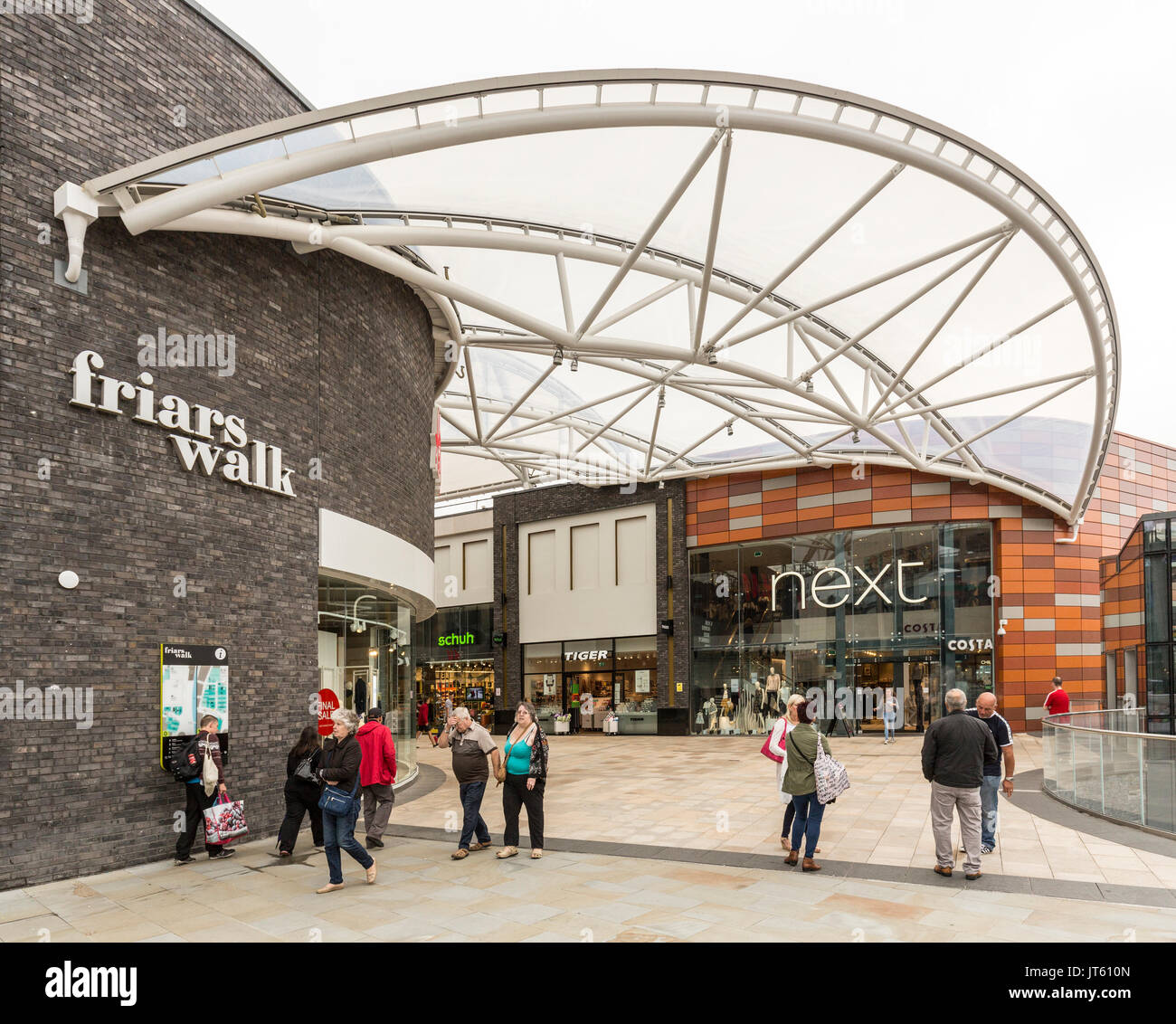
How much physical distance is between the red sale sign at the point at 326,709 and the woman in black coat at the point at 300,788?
3.09 metres

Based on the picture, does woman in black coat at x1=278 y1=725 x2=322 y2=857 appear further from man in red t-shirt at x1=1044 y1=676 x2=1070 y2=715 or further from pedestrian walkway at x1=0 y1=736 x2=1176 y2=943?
man in red t-shirt at x1=1044 y1=676 x2=1070 y2=715

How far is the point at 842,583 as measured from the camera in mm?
29719

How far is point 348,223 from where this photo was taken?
1364cm

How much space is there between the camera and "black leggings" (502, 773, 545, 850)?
9953 mm

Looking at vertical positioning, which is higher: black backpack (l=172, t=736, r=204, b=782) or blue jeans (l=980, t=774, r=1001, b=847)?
black backpack (l=172, t=736, r=204, b=782)

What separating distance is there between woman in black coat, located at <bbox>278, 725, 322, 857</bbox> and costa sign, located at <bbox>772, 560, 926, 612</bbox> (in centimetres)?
2223

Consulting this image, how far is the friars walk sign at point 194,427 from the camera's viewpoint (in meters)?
9.45

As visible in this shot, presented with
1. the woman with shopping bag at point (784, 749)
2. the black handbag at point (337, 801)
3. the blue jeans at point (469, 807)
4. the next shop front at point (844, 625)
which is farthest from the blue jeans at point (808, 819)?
the next shop front at point (844, 625)

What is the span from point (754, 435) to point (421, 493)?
14472 millimetres

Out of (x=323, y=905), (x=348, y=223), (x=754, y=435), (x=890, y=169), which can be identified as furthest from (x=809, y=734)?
(x=754, y=435)

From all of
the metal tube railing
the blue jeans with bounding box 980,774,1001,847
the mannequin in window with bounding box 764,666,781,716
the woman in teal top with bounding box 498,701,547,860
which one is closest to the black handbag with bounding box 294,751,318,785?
the woman in teal top with bounding box 498,701,547,860

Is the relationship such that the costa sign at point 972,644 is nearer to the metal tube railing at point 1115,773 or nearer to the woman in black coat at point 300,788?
the metal tube railing at point 1115,773

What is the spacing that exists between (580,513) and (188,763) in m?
26.0

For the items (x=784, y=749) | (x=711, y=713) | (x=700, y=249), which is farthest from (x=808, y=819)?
(x=711, y=713)
